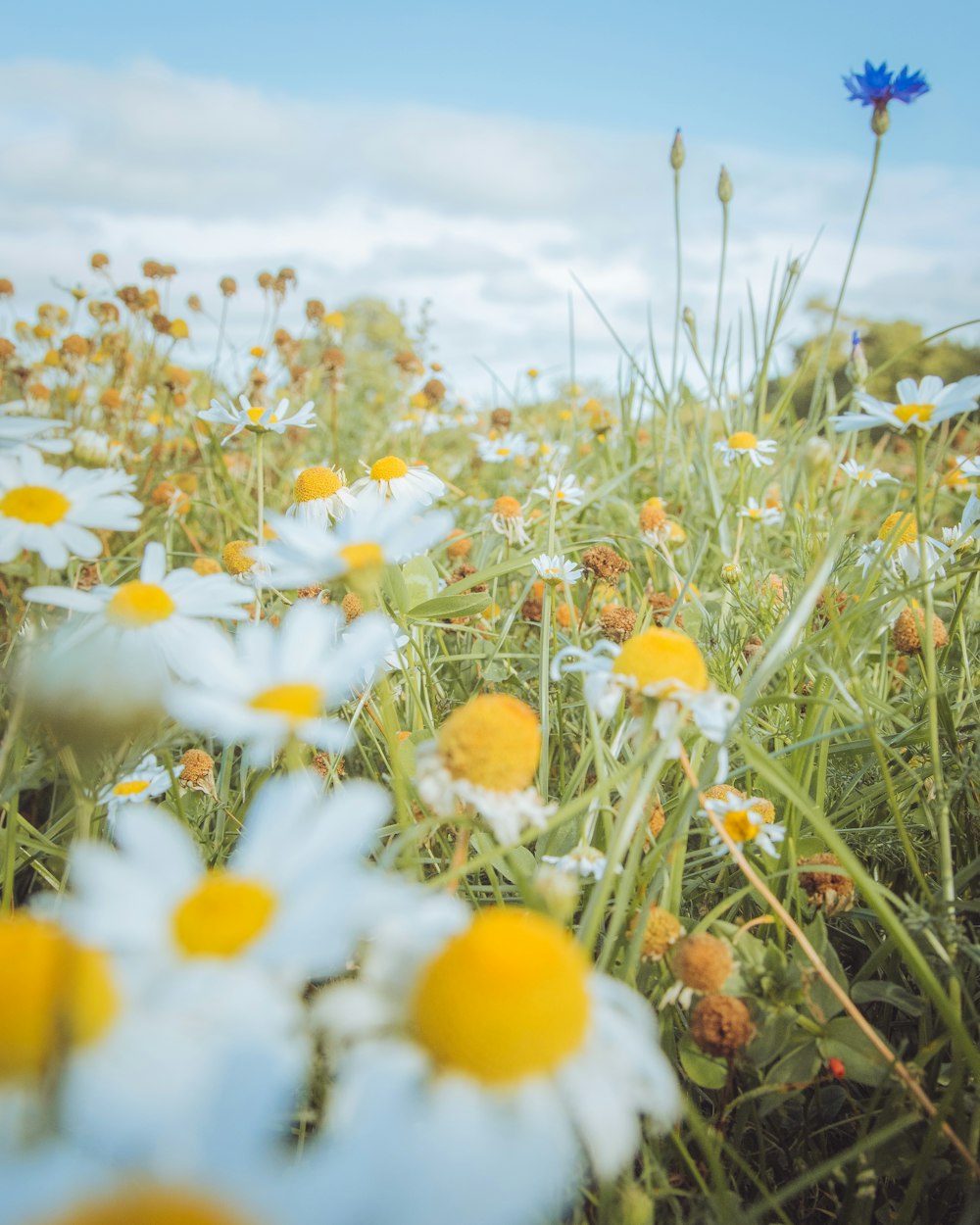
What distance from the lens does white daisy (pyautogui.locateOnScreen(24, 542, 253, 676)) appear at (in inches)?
19.9

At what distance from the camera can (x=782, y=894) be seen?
767mm

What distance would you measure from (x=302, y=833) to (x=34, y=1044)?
0.11 meters

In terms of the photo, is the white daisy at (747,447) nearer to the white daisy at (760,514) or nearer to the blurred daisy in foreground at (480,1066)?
the white daisy at (760,514)

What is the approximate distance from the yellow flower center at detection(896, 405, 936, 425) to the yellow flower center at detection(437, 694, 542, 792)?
44 centimetres

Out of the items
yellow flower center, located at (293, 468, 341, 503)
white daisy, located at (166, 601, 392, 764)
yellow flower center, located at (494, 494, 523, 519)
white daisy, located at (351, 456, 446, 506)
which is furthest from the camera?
yellow flower center, located at (494, 494, 523, 519)

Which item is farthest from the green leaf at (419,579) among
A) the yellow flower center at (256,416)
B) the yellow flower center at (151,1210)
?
the yellow flower center at (151,1210)

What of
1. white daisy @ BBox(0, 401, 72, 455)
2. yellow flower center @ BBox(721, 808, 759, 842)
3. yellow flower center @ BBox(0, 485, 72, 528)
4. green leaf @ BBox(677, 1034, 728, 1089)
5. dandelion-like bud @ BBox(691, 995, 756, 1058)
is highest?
white daisy @ BBox(0, 401, 72, 455)

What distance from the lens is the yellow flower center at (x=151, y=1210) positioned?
25cm

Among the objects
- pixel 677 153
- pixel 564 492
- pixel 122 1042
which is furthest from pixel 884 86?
pixel 122 1042

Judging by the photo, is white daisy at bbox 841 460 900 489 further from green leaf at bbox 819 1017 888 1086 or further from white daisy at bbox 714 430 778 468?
green leaf at bbox 819 1017 888 1086

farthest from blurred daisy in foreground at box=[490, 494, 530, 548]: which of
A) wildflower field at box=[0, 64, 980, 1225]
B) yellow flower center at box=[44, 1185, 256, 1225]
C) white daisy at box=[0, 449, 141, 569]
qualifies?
yellow flower center at box=[44, 1185, 256, 1225]

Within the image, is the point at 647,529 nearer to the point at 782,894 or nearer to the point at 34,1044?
the point at 782,894

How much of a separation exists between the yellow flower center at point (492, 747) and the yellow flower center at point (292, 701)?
87 mm

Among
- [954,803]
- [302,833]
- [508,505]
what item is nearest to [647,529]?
[508,505]
